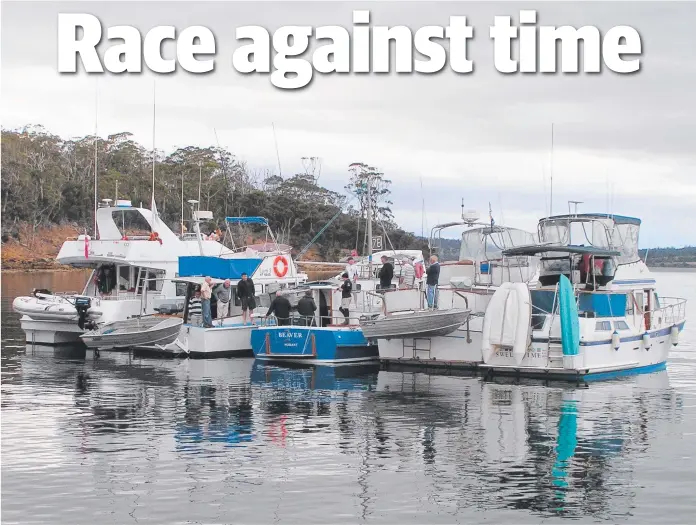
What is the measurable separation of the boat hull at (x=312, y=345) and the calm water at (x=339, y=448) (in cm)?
99

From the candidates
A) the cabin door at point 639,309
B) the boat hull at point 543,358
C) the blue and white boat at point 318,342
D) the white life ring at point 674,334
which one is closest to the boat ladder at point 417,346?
the boat hull at point 543,358

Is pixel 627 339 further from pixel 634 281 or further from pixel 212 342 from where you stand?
pixel 212 342

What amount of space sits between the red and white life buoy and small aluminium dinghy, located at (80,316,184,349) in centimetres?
524

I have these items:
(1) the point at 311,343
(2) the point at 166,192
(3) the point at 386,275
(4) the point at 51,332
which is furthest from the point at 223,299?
(2) the point at 166,192

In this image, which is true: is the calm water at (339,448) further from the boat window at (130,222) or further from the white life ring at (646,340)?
the boat window at (130,222)

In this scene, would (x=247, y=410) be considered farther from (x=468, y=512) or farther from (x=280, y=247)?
(x=280, y=247)

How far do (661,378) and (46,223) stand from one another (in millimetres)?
77123

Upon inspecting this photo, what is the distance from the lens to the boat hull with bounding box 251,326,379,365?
27875mm

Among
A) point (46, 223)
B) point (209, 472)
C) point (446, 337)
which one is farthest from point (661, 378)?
point (46, 223)

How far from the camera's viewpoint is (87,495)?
47.0 feet

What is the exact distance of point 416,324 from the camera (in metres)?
26.5

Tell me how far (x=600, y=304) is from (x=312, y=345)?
7.87 meters

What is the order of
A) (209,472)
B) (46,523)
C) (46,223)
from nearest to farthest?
(46,523) < (209,472) < (46,223)

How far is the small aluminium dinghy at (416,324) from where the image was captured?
26297mm
